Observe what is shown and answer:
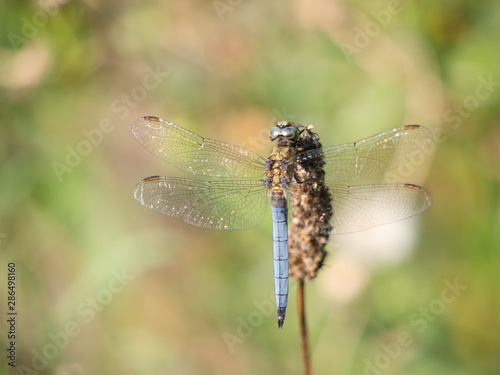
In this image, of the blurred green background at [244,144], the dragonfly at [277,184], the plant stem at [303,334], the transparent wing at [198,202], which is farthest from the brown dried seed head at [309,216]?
the blurred green background at [244,144]

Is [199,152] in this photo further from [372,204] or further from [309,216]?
[372,204]

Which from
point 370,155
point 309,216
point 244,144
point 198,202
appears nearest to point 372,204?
point 370,155

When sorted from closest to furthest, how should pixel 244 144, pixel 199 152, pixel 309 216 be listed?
pixel 309 216 < pixel 199 152 < pixel 244 144

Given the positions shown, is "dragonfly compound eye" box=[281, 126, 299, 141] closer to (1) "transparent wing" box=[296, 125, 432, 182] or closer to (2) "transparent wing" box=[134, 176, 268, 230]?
(1) "transparent wing" box=[296, 125, 432, 182]

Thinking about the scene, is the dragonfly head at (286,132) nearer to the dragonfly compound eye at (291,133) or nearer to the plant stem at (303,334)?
the dragonfly compound eye at (291,133)

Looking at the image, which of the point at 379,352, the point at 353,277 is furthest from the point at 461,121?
the point at 379,352

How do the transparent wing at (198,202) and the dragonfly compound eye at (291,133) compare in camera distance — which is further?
the transparent wing at (198,202)

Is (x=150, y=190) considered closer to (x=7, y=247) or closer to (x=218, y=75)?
(x=7, y=247)
